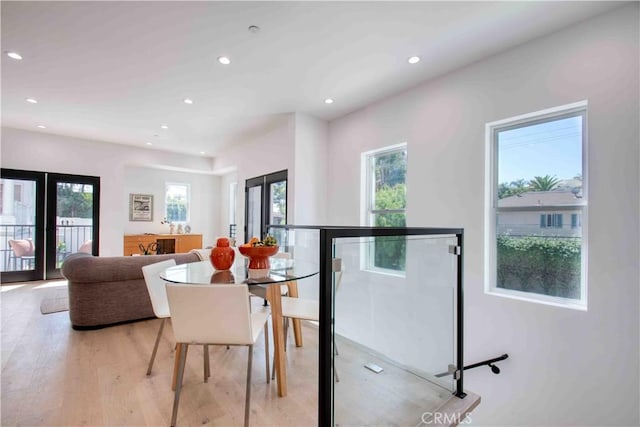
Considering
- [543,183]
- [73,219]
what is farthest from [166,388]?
[73,219]

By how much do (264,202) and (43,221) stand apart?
4195 millimetres

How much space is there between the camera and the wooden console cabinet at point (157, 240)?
6.61m

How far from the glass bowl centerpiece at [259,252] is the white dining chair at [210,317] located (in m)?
0.69

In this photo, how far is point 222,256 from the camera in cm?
241

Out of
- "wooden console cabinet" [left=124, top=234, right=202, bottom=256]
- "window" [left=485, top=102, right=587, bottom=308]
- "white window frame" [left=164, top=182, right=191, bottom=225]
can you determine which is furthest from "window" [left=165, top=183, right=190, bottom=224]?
"window" [left=485, top=102, right=587, bottom=308]

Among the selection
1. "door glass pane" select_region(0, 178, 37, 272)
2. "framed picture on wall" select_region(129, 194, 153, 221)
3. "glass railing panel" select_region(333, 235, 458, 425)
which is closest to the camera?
"glass railing panel" select_region(333, 235, 458, 425)

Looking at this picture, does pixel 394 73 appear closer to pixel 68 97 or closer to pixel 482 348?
pixel 482 348

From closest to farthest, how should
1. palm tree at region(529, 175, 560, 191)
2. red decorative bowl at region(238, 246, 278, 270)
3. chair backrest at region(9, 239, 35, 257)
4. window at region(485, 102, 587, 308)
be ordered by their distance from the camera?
red decorative bowl at region(238, 246, 278, 270) → window at region(485, 102, 587, 308) → palm tree at region(529, 175, 560, 191) → chair backrest at region(9, 239, 35, 257)

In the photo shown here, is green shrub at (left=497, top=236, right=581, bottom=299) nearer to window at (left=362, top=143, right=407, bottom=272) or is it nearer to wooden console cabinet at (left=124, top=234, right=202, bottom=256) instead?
window at (left=362, top=143, right=407, bottom=272)

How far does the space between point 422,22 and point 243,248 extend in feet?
7.61

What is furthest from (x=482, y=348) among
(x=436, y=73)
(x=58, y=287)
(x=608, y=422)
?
(x=58, y=287)

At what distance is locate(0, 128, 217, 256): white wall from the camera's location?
17.5ft

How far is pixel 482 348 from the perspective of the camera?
2.85 m

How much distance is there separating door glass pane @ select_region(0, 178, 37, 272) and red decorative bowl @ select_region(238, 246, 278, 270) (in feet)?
18.4
